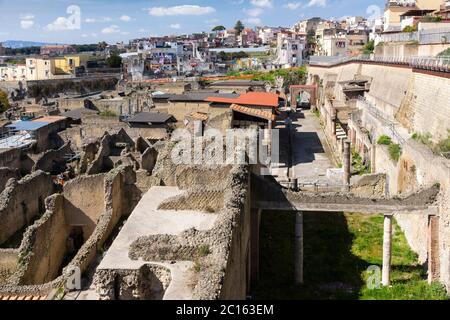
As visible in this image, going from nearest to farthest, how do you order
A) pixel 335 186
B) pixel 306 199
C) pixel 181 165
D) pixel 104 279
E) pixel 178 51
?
pixel 104 279
pixel 306 199
pixel 181 165
pixel 335 186
pixel 178 51

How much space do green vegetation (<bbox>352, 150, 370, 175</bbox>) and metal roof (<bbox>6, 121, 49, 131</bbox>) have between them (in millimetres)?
19725

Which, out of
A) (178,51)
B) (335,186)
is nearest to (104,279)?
(335,186)

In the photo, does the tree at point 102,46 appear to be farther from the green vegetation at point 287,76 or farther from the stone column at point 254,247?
the stone column at point 254,247

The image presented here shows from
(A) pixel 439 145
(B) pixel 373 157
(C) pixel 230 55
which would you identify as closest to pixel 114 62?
(C) pixel 230 55

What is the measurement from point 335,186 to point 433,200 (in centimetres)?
744

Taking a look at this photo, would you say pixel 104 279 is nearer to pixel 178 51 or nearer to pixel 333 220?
pixel 333 220

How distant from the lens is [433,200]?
14391 mm

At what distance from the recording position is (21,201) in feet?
58.3

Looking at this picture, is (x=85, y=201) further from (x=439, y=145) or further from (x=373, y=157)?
(x=373, y=157)

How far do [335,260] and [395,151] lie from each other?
6.77 m

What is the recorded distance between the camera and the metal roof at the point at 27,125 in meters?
33.5

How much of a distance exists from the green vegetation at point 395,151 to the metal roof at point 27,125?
72.3 feet

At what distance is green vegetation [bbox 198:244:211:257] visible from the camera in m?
9.94
